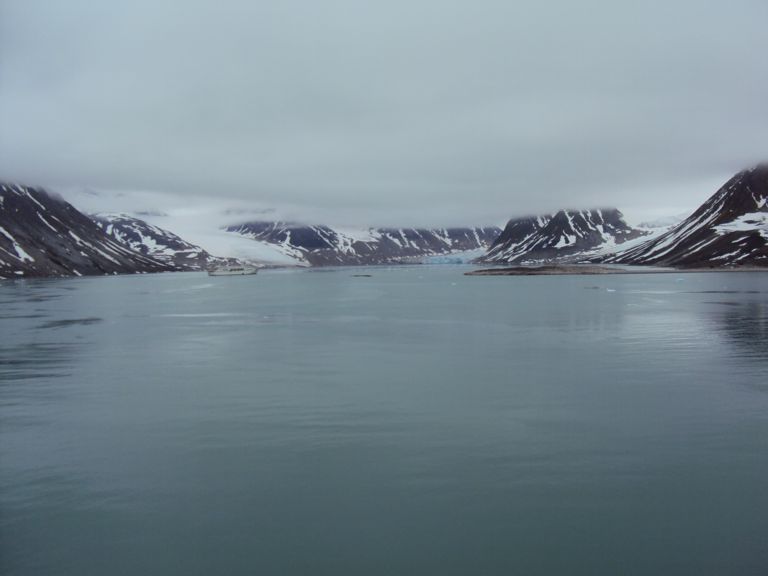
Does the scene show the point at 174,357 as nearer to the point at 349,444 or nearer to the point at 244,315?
Result: the point at 349,444

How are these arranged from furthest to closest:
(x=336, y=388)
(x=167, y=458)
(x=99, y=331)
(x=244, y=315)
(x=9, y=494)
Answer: (x=244, y=315), (x=99, y=331), (x=336, y=388), (x=167, y=458), (x=9, y=494)

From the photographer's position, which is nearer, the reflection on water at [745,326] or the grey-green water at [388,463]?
the grey-green water at [388,463]

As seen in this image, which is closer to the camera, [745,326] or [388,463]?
[388,463]

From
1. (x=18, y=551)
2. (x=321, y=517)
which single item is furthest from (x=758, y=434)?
(x=18, y=551)

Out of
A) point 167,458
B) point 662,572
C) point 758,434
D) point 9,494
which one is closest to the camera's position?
point 662,572

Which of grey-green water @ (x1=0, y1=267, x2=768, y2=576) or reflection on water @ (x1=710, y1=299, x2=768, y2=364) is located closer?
grey-green water @ (x1=0, y1=267, x2=768, y2=576)

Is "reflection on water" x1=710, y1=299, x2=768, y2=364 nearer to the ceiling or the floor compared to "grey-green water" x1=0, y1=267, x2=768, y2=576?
nearer to the floor

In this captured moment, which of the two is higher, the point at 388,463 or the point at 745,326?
the point at 388,463

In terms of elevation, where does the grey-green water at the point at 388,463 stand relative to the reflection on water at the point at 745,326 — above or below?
above
